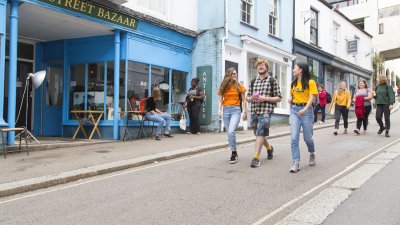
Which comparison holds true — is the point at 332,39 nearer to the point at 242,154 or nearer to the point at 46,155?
the point at 242,154

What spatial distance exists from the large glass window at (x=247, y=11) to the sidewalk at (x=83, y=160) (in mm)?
6235

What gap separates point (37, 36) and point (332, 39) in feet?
58.5

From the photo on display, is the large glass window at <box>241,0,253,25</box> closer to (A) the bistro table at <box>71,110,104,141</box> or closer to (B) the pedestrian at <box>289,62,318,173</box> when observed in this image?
(A) the bistro table at <box>71,110,104,141</box>

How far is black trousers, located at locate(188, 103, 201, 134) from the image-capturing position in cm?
1336

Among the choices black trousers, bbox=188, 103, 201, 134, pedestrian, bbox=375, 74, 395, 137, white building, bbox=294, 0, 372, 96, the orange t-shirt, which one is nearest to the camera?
the orange t-shirt

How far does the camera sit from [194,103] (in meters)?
13.3

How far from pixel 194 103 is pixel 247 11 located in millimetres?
5023

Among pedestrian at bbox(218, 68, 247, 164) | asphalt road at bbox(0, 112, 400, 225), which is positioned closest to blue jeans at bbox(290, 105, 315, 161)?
asphalt road at bbox(0, 112, 400, 225)

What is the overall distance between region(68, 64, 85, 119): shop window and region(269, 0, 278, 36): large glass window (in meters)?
8.86

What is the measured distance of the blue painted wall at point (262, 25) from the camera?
14680mm

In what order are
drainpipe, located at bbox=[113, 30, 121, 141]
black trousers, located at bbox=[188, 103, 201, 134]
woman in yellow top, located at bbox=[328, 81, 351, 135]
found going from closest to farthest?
drainpipe, located at bbox=[113, 30, 121, 141]
woman in yellow top, located at bbox=[328, 81, 351, 135]
black trousers, located at bbox=[188, 103, 201, 134]

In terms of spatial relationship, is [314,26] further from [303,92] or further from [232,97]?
[303,92]

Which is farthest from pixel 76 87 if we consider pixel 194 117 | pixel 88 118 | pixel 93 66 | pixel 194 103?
pixel 194 117

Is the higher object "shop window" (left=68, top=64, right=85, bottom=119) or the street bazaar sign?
the street bazaar sign
